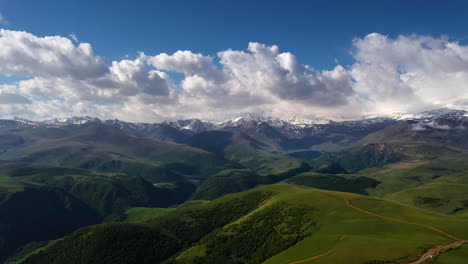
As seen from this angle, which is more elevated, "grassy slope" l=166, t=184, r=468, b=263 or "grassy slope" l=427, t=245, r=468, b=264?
"grassy slope" l=427, t=245, r=468, b=264

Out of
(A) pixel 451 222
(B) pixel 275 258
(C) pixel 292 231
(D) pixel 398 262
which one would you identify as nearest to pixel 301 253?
(B) pixel 275 258

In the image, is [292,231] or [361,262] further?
[292,231]

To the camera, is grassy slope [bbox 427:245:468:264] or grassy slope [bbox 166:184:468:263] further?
grassy slope [bbox 166:184:468:263]

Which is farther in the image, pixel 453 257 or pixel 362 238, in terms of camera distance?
pixel 362 238

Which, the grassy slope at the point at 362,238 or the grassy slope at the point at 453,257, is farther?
the grassy slope at the point at 362,238

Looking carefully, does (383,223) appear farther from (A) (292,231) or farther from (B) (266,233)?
(B) (266,233)

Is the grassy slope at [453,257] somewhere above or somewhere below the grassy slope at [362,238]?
above

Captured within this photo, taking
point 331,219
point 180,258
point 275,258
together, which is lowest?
point 180,258

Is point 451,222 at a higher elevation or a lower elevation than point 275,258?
higher

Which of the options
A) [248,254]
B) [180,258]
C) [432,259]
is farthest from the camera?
[180,258]

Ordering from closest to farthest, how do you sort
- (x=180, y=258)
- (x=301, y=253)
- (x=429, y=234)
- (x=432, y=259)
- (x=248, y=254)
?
(x=432, y=259), (x=429, y=234), (x=301, y=253), (x=248, y=254), (x=180, y=258)

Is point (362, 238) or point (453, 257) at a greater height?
point (453, 257)
